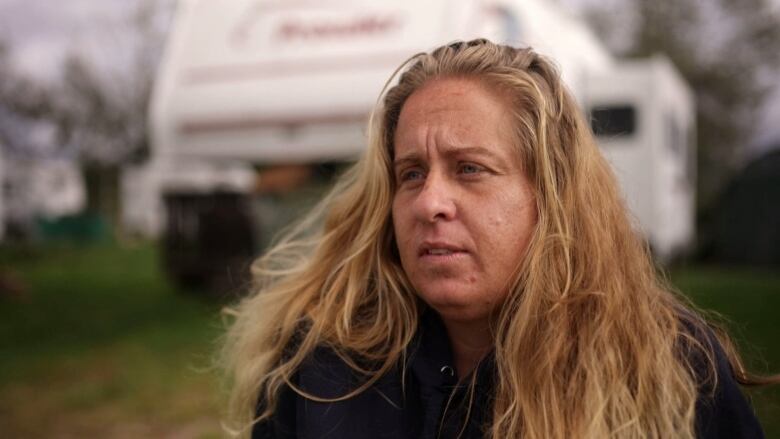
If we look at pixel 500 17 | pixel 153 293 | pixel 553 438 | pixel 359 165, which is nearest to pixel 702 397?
pixel 553 438

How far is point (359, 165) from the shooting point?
2.16 m

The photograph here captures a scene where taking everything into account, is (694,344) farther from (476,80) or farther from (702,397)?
(476,80)

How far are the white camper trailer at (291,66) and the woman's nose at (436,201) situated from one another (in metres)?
4.32

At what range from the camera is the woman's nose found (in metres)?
1.68

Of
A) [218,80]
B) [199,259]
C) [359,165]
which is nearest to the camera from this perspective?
[359,165]

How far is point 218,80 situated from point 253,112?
1.62 ft

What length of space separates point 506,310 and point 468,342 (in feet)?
0.54

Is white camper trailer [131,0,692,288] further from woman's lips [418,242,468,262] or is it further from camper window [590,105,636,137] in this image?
woman's lips [418,242,468,262]

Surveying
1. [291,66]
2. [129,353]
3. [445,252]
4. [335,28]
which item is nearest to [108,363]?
[129,353]

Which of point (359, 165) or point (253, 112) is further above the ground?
point (253, 112)

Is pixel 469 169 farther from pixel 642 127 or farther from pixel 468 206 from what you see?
pixel 642 127

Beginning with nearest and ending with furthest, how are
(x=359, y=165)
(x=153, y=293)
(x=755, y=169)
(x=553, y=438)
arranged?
1. (x=553, y=438)
2. (x=359, y=165)
3. (x=153, y=293)
4. (x=755, y=169)

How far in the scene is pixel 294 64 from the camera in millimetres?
6695

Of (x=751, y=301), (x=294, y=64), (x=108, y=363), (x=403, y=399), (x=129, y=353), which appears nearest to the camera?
(x=403, y=399)
